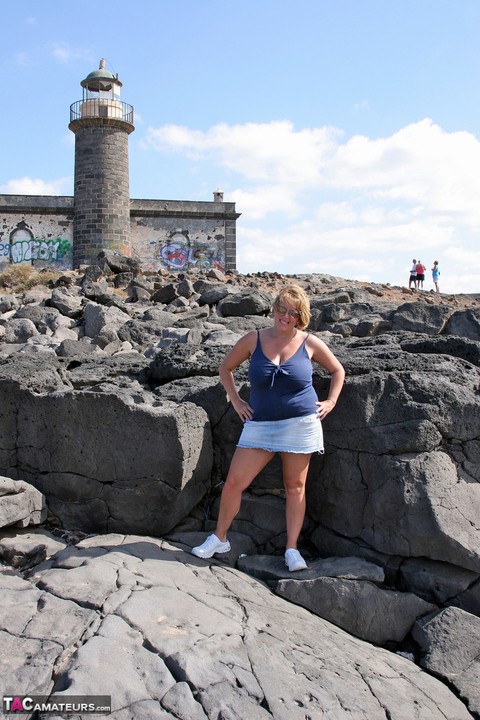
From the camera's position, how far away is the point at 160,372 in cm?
515

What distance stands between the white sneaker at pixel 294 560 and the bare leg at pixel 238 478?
0.35m

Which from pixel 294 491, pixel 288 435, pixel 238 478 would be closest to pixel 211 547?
pixel 238 478

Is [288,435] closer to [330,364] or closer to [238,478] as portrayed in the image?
[238,478]

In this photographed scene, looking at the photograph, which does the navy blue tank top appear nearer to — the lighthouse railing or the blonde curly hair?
the blonde curly hair

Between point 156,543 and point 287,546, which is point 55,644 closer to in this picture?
point 156,543

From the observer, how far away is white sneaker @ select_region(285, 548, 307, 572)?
3555 millimetres

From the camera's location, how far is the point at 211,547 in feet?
11.9

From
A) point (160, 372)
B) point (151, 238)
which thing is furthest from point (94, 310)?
point (151, 238)

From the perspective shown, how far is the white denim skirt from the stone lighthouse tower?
23529mm

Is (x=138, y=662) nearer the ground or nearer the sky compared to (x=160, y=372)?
nearer the ground

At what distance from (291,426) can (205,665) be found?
1.33 m

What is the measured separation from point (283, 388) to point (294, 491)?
0.54m

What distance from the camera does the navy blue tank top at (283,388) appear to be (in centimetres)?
356

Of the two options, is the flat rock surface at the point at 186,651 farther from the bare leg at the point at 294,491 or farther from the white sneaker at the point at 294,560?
the bare leg at the point at 294,491
